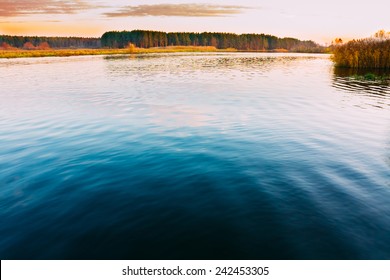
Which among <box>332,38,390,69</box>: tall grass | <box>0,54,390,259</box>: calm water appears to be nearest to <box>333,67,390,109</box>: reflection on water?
<box>0,54,390,259</box>: calm water

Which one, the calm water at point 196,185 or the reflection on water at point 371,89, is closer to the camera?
the calm water at point 196,185

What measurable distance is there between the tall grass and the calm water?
1160 inches

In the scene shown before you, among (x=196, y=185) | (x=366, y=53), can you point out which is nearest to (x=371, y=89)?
(x=366, y=53)

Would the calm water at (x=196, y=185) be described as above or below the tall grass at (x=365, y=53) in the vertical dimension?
below

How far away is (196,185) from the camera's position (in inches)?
365

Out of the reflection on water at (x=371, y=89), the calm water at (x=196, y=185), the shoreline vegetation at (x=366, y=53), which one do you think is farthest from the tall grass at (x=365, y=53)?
the calm water at (x=196, y=185)

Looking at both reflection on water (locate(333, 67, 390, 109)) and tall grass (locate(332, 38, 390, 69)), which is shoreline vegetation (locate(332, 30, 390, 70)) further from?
reflection on water (locate(333, 67, 390, 109))

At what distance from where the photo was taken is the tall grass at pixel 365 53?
42.6 m

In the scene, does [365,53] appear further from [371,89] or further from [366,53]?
[371,89]

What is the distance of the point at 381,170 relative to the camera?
10.1 metres

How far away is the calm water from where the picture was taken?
6449mm

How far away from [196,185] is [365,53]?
149ft

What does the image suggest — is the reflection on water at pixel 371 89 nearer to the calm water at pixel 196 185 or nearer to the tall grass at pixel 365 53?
the calm water at pixel 196 185

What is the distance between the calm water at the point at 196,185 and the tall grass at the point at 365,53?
2946cm
